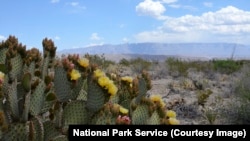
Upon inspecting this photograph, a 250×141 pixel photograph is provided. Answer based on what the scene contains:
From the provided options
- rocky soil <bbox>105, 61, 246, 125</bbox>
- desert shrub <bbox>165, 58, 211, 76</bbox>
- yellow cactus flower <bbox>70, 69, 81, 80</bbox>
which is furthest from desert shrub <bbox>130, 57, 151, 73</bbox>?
yellow cactus flower <bbox>70, 69, 81, 80</bbox>

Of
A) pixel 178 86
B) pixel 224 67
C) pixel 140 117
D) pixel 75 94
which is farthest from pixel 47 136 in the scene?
pixel 224 67

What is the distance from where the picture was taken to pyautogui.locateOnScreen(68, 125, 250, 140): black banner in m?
2.75

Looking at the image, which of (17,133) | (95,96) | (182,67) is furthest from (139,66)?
(17,133)

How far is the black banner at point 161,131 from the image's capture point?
2.75 m

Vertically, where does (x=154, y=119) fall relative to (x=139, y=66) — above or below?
above

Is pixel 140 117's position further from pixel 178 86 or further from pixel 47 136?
pixel 178 86

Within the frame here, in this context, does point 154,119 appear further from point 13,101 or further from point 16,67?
point 16,67

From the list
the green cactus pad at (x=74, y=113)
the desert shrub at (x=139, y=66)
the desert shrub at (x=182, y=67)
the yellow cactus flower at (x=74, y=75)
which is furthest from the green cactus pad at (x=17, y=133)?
the desert shrub at (x=139, y=66)

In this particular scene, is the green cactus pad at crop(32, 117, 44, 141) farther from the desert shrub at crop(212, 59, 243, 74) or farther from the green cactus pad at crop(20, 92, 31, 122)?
the desert shrub at crop(212, 59, 243, 74)

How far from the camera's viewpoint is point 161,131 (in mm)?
2875

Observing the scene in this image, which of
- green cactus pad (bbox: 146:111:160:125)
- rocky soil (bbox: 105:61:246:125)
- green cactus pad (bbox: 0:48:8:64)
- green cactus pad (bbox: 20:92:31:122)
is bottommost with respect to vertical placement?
rocky soil (bbox: 105:61:246:125)

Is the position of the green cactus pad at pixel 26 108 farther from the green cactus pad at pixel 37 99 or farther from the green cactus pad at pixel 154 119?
the green cactus pad at pixel 154 119

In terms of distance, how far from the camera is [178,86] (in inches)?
581

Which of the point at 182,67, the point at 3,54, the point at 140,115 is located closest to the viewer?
the point at 140,115
